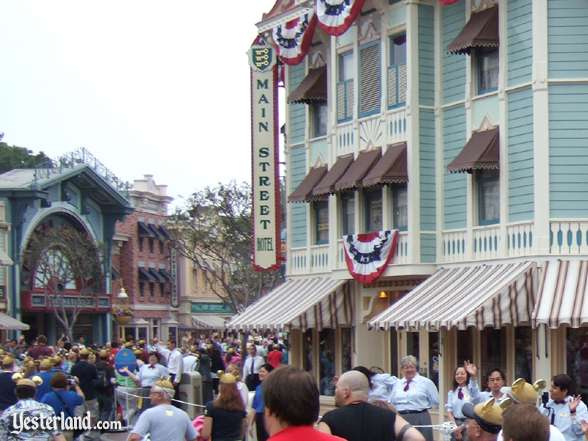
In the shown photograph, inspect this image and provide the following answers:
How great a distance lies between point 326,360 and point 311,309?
7.20ft

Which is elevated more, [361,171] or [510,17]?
[510,17]

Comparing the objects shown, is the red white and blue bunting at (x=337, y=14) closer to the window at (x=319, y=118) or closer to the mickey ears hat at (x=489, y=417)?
the window at (x=319, y=118)

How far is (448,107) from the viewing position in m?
27.6

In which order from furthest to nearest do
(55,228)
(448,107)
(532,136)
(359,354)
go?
(55,228)
(359,354)
(448,107)
(532,136)

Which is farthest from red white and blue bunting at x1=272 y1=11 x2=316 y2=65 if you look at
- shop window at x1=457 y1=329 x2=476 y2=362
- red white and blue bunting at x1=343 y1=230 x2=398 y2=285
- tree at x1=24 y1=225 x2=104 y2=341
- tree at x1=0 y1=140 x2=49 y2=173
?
tree at x1=0 y1=140 x2=49 y2=173

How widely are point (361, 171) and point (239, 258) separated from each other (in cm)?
2856

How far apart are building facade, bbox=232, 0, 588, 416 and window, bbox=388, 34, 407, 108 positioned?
0.04 metres

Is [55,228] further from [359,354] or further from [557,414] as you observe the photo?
[557,414]

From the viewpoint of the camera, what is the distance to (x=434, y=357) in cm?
2805

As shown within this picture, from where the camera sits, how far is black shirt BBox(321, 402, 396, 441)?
378 inches

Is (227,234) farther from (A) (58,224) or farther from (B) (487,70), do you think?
(B) (487,70)

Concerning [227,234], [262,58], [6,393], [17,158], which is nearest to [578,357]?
[6,393]

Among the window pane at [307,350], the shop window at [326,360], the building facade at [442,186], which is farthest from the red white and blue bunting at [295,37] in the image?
the window pane at [307,350]

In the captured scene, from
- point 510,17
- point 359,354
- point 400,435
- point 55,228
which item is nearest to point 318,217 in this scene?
point 359,354
